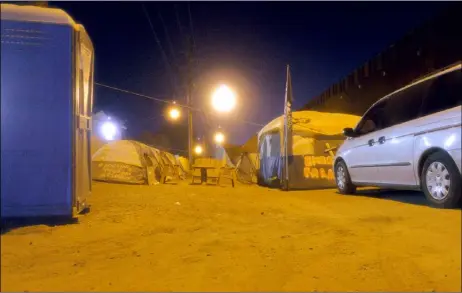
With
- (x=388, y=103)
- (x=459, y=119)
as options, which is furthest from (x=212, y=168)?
(x=459, y=119)

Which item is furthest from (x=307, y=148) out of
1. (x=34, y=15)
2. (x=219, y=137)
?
(x=219, y=137)

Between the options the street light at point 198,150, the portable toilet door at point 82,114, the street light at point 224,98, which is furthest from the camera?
the street light at point 198,150

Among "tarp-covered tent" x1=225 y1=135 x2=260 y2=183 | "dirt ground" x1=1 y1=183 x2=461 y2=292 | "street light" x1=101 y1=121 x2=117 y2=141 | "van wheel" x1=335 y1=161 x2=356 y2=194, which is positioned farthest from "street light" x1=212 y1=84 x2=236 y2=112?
"street light" x1=101 y1=121 x2=117 y2=141

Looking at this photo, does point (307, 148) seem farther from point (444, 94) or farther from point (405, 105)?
point (444, 94)

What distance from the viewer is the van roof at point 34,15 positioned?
3754 mm

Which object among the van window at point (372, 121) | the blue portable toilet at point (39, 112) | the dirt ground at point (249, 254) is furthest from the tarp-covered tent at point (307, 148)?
the blue portable toilet at point (39, 112)

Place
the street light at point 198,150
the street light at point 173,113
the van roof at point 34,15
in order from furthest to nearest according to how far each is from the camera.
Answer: the street light at point 198,150 < the street light at point 173,113 < the van roof at point 34,15

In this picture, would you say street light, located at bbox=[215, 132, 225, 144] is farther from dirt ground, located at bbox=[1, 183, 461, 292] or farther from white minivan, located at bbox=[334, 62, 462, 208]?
dirt ground, located at bbox=[1, 183, 461, 292]

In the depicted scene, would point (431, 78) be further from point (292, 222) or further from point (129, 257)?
point (129, 257)

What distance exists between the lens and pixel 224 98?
1420 cm

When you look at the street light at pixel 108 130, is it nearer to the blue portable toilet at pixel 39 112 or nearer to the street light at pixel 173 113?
the street light at pixel 173 113

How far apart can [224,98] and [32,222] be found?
425 inches

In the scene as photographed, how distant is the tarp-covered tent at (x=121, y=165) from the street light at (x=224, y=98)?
12.0 feet

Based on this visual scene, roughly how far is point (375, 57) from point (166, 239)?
12.0m
